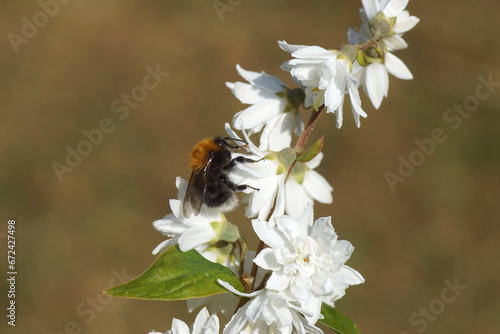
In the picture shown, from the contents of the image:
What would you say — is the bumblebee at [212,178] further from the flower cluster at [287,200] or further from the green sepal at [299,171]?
the green sepal at [299,171]

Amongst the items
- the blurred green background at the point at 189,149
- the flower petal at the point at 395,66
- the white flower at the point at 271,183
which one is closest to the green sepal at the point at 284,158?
the white flower at the point at 271,183

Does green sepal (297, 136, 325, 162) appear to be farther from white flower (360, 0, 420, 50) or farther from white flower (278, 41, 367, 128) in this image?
white flower (360, 0, 420, 50)

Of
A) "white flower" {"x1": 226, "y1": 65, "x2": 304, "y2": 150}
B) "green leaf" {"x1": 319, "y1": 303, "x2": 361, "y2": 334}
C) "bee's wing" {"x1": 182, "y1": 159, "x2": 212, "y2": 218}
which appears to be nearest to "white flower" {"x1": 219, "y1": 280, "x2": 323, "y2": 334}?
"green leaf" {"x1": 319, "y1": 303, "x2": 361, "y2": 334}

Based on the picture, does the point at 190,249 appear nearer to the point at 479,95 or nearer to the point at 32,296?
the point at 32,296

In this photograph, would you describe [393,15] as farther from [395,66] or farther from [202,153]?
[202,153]

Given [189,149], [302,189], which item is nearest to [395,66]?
[302,189]
